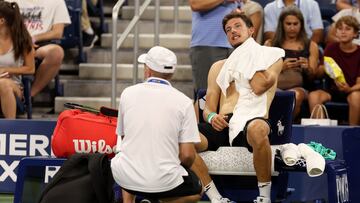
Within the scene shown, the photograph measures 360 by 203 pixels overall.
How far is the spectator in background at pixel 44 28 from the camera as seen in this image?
35.7 feet

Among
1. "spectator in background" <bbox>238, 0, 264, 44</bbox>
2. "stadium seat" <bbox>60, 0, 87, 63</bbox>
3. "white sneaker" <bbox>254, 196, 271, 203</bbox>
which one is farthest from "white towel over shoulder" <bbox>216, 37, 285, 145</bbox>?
"stadium seat" <bbox>60, 0, 87, 63</bbox>

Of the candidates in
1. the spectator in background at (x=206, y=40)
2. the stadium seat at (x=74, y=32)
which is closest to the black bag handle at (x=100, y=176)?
the spectator in background at (x=206, y=40)

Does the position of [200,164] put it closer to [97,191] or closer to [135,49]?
[97,191]

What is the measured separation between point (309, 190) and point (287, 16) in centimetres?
182

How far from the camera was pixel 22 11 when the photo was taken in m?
11.3

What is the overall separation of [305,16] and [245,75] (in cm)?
304

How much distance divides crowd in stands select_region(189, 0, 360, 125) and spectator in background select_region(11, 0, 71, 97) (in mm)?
1510

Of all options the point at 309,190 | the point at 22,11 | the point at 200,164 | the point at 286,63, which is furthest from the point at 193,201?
the point at 22,11

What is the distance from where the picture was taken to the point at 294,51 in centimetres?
1052

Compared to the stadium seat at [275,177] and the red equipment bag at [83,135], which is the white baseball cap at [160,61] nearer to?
the red equipment bag at [83,135]

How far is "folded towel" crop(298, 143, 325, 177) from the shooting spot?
772 centimetres

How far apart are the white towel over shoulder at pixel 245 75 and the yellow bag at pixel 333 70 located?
234cm

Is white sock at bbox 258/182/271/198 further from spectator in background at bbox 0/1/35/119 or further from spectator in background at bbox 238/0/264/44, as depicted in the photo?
spectator in background at bbox 0/1/35/119

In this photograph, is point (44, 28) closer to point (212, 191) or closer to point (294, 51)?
point (294, 51)
